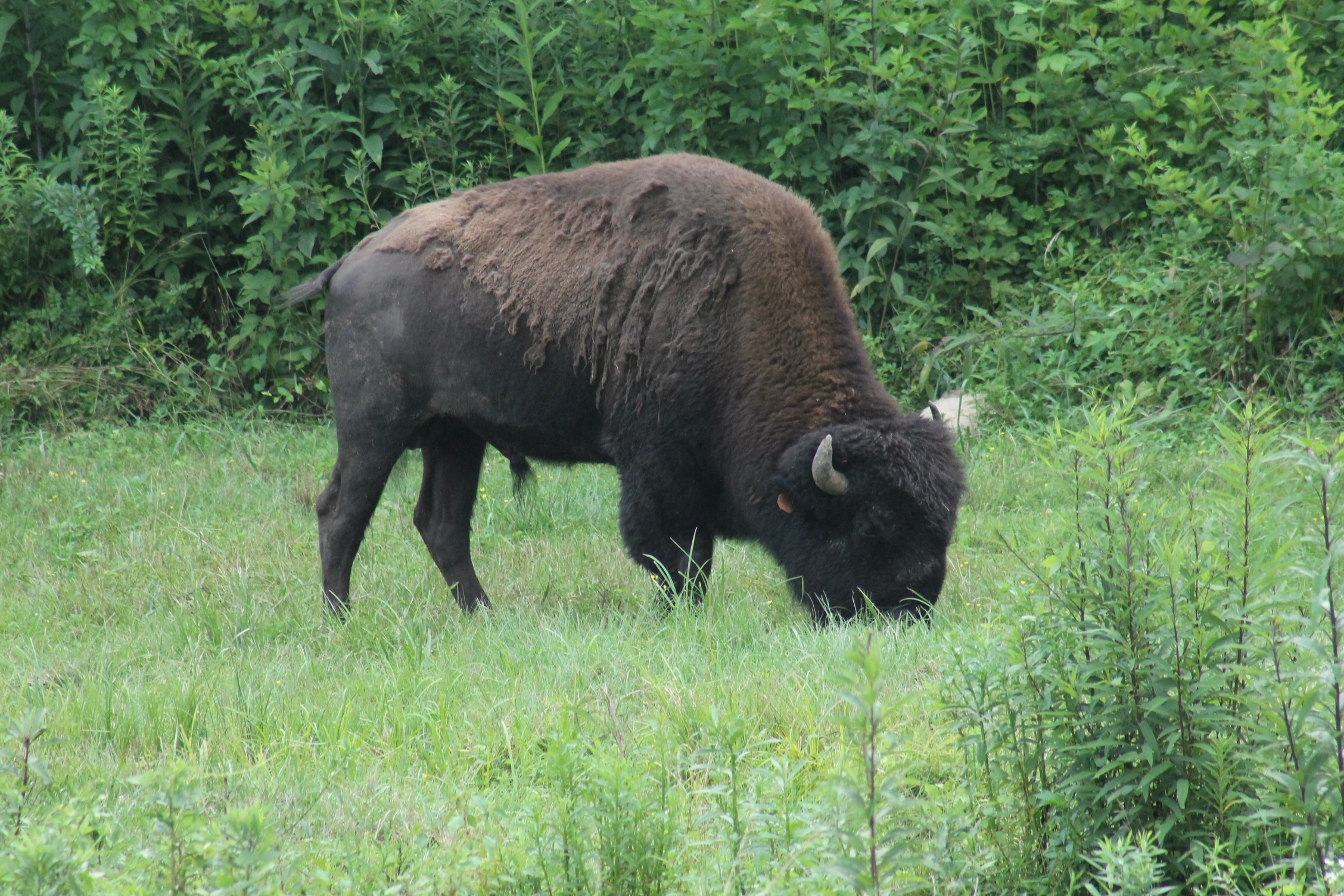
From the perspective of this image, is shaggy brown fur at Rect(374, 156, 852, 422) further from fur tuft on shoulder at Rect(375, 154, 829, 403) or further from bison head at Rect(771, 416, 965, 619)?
bison head at Rect(771, 416, 965, 619)

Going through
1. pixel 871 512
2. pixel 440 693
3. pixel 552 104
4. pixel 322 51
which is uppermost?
pixel 322 51

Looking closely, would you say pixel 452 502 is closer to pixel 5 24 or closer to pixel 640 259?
pixel 640 259

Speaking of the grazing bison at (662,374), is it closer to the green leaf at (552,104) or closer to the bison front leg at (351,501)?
the bison front leg at (351,501)

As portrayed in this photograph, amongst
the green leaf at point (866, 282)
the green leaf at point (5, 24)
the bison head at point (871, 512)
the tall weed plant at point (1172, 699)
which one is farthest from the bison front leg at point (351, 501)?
the green leaf at point (5, 24)

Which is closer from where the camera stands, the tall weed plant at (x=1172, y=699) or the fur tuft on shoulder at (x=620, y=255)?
the tall weed plant at (x=1172, y=699)

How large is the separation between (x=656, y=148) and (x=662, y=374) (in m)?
4.33

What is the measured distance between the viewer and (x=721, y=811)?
3047mm

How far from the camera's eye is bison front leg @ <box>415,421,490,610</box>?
6.22 metres

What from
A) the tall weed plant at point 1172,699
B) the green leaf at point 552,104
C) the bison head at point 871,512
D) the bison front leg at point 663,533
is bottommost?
the bison front leg at point 663,533

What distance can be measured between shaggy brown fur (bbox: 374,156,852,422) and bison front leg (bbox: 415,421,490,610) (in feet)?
2.97

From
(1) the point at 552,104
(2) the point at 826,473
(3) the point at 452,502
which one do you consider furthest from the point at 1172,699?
(1) the point at 552,104

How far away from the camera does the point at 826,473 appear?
511cm

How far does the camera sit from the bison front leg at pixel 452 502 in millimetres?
6219

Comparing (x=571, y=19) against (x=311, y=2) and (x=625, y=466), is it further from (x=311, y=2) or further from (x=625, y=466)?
(x=625, y=466)
